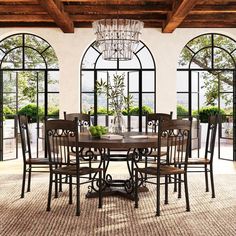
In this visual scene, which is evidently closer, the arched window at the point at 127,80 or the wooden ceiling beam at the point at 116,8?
the wooden ceiling beam at the point at 116,8

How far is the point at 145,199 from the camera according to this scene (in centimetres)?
533

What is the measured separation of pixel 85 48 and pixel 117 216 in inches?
194

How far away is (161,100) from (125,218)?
463 centimetres

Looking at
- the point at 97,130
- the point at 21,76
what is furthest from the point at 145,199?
the point at 21,76

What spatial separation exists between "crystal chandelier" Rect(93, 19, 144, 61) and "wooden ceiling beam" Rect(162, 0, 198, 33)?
2.97ft

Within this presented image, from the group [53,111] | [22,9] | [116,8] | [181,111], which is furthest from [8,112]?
[181,111]

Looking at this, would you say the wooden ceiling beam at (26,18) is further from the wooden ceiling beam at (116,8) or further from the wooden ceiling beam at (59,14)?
the wooden ceiling beam at (116,8)

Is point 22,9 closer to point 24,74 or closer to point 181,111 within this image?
point 24,74

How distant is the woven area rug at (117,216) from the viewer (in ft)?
13.3

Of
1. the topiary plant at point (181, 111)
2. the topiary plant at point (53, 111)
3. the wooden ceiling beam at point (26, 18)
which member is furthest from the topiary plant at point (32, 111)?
the topiary plant at point (181, 111)

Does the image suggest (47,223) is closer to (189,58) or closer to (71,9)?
(71,9)

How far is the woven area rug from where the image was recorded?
4.05 m

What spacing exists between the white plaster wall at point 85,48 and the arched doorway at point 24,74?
0.22 meters

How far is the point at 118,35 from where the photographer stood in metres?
5.71
